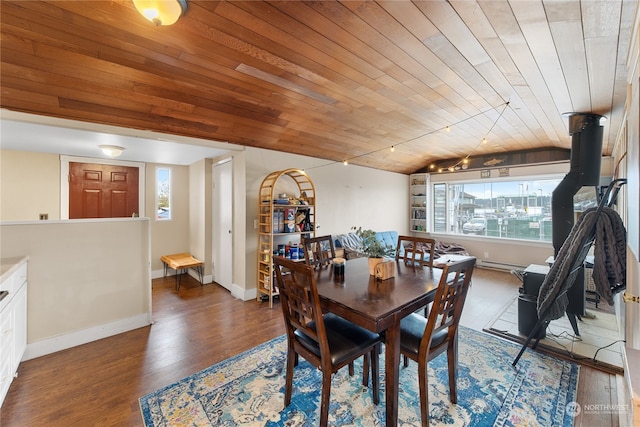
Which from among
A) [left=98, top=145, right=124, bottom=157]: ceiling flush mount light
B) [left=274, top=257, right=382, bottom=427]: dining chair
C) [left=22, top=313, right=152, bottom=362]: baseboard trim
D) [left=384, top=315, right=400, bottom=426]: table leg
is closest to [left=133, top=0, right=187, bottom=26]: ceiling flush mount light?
[left=274, top=257, right=382, bottom=427]: dining chair

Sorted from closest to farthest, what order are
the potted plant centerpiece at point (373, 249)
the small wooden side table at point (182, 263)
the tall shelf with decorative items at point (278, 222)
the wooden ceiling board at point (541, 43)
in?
the wooden ceiling board at point (541, 43) → the potted plant centerpiece at point (373, 249) → the tall shelf with decorative items at point (278, 222) → the small wooden side table at point (182, 263)

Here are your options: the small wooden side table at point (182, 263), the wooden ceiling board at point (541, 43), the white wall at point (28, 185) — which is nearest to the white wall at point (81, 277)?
the small wooden side table at point (182, 263)

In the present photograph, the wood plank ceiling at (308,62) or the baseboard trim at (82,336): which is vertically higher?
the wood plank ceiling at (308,62)

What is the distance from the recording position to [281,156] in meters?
4.14

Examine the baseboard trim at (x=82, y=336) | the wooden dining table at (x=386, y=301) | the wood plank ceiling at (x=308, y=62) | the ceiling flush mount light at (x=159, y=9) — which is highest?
the wood plank ceiling at (x=308, y=62)

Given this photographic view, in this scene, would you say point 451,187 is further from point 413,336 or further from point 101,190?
point 101,190

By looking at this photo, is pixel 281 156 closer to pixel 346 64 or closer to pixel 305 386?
pixel 346 64

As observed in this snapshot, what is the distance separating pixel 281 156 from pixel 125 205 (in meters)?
2.92

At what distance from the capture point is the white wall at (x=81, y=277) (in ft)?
7.72

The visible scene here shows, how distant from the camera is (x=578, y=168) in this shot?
2.93m

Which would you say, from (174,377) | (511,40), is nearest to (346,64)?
(511,40)

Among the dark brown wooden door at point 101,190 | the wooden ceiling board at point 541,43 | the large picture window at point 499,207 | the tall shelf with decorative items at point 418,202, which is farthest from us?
the tall shelf with decorative items at point 418,202

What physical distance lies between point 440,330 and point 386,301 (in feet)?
1.45

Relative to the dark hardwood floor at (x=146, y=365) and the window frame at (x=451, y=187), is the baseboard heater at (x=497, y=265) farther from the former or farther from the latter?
the dark hardwood floor at (x=146, y=365)
